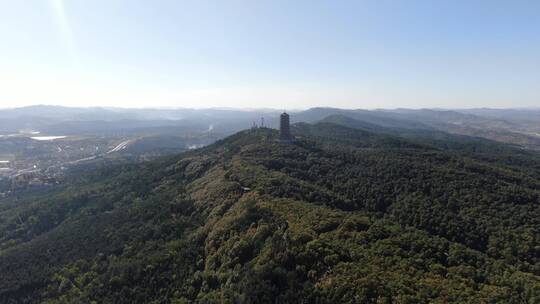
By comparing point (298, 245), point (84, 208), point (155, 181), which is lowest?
point (84, 208)

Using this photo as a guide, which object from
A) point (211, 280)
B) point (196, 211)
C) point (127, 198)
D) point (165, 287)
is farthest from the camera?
point (127, 198)

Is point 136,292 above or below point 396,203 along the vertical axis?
below

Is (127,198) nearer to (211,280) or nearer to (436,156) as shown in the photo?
(211,280)

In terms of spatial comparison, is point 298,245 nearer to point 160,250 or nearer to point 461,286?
point 461,286

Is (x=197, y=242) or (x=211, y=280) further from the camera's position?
(x=197, y=242)

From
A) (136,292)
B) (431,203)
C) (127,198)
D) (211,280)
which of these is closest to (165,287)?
(136,292)

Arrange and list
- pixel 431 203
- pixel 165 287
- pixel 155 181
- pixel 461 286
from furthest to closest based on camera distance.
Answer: pixel 155 181, pixel 431 203, pixel 165 287, pixel 461 286
